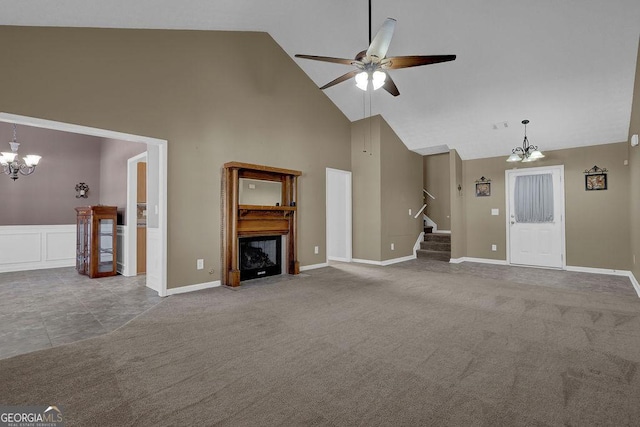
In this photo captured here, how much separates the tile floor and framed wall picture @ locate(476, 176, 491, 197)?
692 centimetres

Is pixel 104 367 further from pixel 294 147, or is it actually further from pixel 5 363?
pixel 294 147

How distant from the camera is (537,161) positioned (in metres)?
6.33

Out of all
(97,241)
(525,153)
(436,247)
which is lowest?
(436,247)

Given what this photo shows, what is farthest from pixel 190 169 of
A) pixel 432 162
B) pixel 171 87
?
pixel 432 162

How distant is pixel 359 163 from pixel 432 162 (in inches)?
106

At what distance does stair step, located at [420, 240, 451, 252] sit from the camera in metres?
7.31

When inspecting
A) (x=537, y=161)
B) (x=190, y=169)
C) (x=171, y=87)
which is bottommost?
(x=190, y=169)

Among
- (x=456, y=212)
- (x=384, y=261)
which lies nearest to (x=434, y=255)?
(x=456, y=212)

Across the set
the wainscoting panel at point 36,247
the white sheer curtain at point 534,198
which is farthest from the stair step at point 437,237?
the wainscoting panel at point 36,247

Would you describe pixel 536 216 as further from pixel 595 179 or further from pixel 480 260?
pixel 480 260

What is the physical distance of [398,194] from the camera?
7.09 m

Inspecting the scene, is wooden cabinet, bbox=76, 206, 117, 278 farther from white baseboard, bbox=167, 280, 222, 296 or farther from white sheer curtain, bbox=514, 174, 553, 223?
white sheer curtain, bbox=514, 174, 553, 223

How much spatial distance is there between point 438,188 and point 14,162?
9.43m

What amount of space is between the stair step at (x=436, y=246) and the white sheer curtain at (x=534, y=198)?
159 cm
